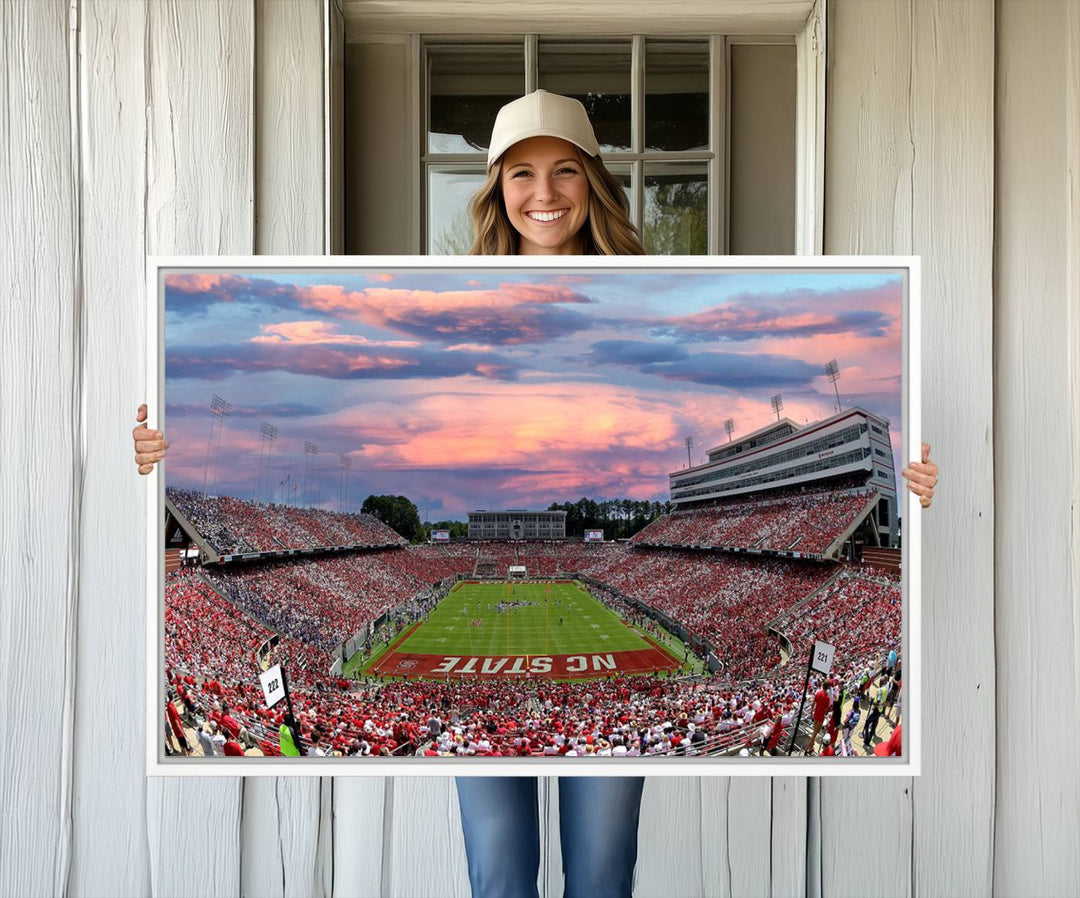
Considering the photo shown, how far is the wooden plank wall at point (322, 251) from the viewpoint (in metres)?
2.15

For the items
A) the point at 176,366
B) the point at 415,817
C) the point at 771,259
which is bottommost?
the point at 415,817

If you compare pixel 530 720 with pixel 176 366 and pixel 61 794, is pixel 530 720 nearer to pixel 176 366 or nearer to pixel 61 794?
pixel 176 366

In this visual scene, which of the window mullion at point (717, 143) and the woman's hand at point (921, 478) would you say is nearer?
the woman's hand at point (921, 478)

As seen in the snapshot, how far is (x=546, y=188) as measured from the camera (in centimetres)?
180

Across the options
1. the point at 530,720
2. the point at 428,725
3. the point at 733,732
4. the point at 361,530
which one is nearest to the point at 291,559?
the point at 361,530

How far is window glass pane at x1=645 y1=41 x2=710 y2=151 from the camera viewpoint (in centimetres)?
233

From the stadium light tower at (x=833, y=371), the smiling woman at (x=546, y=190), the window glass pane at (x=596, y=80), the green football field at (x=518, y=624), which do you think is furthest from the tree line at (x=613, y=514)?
the window glass pane at (x=596, y=80)

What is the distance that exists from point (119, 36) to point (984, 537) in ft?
9.72

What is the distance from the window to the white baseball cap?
0.54 metres

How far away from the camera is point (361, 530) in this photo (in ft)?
5.06

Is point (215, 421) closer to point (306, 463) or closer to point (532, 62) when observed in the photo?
point (306, 463)

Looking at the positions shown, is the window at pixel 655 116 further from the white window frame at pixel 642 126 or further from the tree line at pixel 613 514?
the tree line at pixel 613 514

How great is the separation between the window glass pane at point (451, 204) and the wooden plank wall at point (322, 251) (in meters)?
0.35

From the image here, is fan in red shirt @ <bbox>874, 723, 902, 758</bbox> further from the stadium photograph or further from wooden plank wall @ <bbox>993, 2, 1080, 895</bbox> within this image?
wooden plank wall @ <bbox>993, 2, 1080, 895</bbox>
